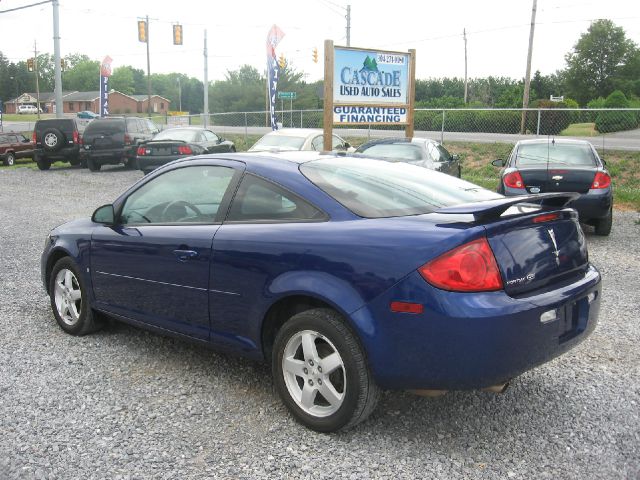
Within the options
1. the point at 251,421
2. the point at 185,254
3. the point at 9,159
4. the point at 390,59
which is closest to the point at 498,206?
the point at 251,421

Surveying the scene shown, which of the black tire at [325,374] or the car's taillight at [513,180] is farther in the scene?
the car's taillight at [513,180]

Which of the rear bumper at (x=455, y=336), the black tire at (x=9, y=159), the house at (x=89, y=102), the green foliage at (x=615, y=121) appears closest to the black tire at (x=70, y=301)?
the rear bumper at (x=455, y=336)

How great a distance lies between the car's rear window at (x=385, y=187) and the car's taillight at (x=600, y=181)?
5.94m

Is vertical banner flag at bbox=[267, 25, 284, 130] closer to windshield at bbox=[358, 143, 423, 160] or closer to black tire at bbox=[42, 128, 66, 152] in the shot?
black tire at bbox=[42, 128, 66, 152]

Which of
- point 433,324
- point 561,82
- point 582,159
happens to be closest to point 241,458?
point 433,324

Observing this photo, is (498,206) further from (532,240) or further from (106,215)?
(106,215)

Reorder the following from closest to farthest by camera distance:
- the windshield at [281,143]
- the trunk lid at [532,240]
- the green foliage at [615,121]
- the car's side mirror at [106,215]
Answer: the trunk lid at [532,240] < the car's side mirror at [106,215] < the windshield at [281,143] < the green foliage at [615,121]

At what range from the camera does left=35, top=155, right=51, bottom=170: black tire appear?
23.2 meters

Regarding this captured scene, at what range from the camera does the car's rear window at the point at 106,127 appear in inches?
858

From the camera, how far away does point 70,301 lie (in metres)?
5.21

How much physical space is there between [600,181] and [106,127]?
55.2 feet

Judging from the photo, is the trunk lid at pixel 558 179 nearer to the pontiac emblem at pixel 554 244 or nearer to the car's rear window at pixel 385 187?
the car's rear window at pixel 385 187

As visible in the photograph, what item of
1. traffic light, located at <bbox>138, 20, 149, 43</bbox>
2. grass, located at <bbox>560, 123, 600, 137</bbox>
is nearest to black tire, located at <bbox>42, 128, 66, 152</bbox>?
traffic light, located at <bbox>138, 20, 149, 43</bbox>

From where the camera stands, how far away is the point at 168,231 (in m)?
4.24
